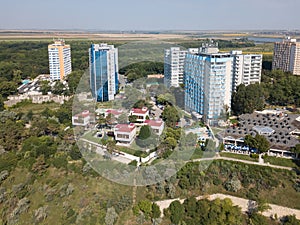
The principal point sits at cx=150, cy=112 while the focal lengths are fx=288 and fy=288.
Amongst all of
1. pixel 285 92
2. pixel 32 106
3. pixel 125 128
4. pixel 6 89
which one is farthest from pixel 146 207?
pixel 6 89

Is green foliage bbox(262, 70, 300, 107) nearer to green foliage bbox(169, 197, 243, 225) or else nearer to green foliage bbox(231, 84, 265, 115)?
green foliage bbox(231, 84, 265, 115)

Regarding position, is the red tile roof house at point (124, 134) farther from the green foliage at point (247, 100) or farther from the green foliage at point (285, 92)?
the green foliage at point (285, 92)

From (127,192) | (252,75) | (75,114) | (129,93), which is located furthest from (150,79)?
(127,192)

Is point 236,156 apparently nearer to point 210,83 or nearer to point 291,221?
point 291,221

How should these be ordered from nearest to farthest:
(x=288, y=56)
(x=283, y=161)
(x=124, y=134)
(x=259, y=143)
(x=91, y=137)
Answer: (x=283, y=161), (x=259, y=143), (x=124, y=134), (x=91, y=137), (x=288, y=56)

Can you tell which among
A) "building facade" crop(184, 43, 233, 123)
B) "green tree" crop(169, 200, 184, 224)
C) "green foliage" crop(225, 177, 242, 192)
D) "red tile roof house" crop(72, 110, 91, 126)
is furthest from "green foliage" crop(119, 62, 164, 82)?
"green tree" crop(169, 200, 184, 224)

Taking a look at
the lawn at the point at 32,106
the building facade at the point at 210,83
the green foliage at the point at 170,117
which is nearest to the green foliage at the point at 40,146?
the green foliage at the point at 170,117
